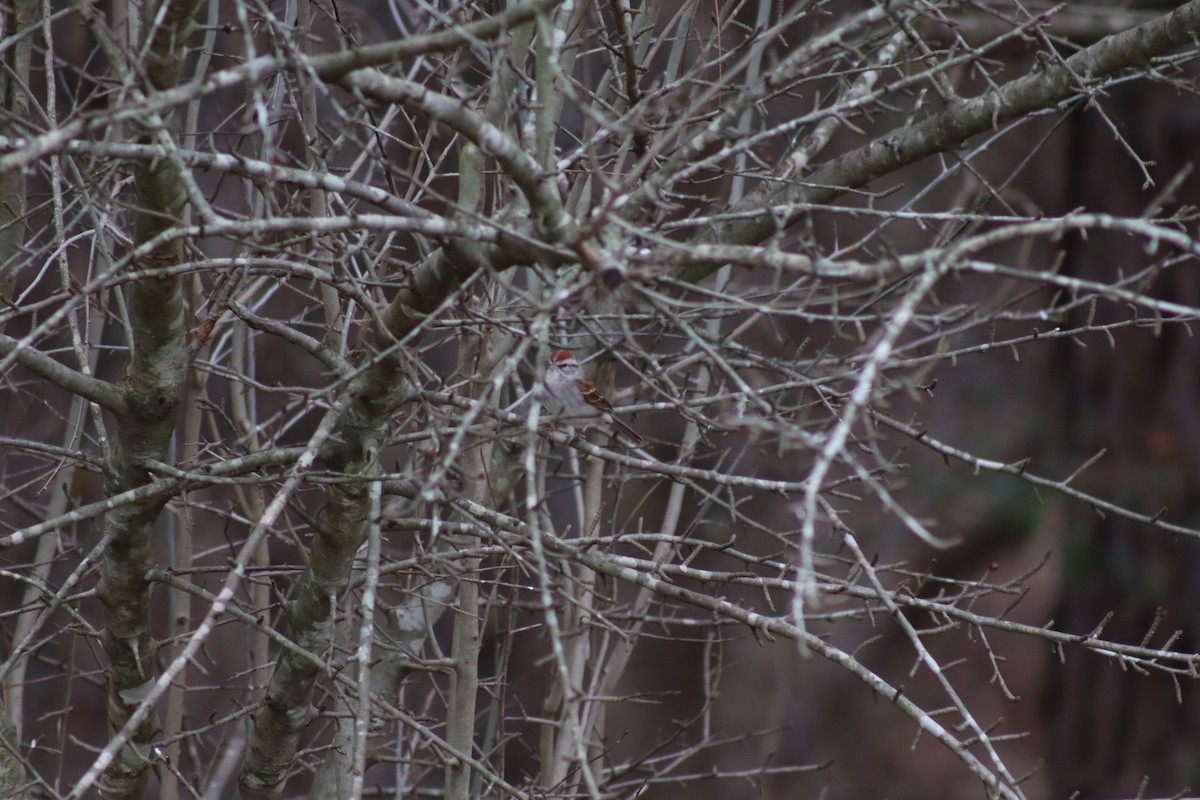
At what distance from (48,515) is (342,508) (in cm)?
141

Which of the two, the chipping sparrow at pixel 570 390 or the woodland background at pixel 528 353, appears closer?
the woodland background at pixel 528 353

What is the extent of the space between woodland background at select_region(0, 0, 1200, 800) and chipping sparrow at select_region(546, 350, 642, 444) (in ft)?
0.34

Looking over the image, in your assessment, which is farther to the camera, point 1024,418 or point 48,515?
point 1024,418

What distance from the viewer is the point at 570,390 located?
178 inches

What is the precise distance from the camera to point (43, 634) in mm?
5422

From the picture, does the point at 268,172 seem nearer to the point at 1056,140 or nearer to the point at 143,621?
the point at 143,621

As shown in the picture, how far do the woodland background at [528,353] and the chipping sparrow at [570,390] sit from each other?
0.34 feet

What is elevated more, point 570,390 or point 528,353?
point 528,353

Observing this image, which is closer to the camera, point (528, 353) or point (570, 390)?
point (528, 353)

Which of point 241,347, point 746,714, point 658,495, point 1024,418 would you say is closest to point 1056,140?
point 1024,418

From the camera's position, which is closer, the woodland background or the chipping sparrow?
the woodland background

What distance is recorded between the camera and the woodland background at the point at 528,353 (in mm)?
2035

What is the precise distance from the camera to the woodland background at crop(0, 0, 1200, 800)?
2035 mm

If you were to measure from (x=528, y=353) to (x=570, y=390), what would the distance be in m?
1.41
